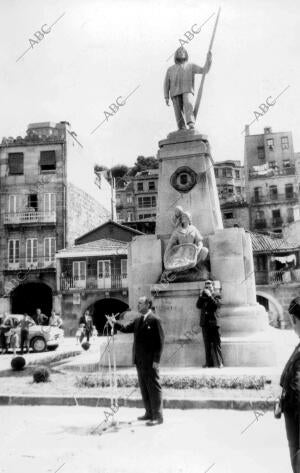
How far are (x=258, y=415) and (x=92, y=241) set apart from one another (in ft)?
118

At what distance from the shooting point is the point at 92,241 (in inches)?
1636

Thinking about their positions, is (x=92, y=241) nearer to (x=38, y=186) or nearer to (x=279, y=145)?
(x=38, y=186)

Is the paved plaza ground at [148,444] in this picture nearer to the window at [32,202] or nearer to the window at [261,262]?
the window at [261,262]

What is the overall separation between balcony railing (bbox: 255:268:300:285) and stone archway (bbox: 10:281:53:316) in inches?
696

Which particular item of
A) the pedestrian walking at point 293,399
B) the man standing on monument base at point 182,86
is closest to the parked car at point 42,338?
the man standing on monument base at point 182,86

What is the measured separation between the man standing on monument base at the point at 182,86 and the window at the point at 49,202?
2957 cm

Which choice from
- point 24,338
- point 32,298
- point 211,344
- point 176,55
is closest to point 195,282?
point 211,344

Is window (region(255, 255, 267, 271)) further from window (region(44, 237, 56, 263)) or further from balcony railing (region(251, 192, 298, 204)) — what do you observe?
window (region(44, 237, 56, 263))

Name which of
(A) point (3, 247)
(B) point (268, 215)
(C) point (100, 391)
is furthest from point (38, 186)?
(C) point (100, 391)

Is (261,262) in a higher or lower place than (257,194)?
lower

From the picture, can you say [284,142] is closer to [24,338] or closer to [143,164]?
[143,164]

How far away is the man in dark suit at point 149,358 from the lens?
20.3 feet

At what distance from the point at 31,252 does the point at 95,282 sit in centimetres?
634

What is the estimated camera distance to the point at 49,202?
40938 mm
